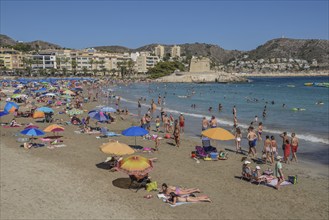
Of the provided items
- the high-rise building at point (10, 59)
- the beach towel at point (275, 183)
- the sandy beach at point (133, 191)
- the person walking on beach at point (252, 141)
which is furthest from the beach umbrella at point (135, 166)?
the high-rise building at point (10, 59)

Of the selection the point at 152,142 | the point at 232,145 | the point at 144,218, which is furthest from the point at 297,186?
the point at 152,142

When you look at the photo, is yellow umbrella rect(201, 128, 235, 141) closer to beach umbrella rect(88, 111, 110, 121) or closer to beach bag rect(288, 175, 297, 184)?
beach bag rect(288, 175, 297, 184)

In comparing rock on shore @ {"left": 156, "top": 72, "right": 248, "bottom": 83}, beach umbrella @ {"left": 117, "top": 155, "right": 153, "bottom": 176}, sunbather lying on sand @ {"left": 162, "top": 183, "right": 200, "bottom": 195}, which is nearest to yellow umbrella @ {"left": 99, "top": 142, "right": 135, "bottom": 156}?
beach umbrella @ {"left": 117, "top": 155, "right": 153, "bottom": 176}

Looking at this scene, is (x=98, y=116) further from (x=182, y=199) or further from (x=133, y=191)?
(x=182, y=199)

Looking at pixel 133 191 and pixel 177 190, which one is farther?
pixel 133 191

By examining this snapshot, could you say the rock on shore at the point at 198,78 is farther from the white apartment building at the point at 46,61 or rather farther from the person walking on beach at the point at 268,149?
the person walking on beach at the point at 268,149

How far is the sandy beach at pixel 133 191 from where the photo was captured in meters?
9.46

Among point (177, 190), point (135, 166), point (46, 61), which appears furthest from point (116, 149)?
point (46, 61)

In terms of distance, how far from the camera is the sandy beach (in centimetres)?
946

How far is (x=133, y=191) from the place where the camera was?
36.5ft

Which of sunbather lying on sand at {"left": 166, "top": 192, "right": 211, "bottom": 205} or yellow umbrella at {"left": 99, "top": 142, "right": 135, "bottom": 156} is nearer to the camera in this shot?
sunbather lying on sand at {"left": 166, "top": 192, "right": 211, "bottom": 205}

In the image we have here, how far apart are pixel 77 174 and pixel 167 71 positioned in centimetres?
13221

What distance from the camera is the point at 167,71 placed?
144 metres

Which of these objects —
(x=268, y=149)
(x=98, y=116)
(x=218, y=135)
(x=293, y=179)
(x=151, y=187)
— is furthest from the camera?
(x=98, y=116)
